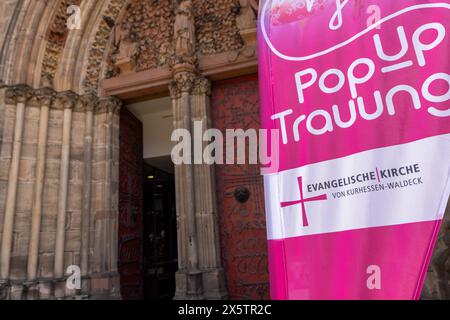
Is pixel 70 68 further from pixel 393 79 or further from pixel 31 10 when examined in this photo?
pixel 393 79

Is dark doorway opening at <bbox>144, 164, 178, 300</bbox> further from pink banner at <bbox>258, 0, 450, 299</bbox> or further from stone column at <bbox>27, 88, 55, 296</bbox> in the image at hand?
pink banner at <bbox>258, 0, 450, 299</bbox>

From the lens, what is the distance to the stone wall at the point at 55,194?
161 inches

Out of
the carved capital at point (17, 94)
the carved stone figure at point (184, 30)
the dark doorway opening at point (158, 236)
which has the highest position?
the carved stone figure at point (184, 30)

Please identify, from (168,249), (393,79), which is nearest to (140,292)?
(168,249)

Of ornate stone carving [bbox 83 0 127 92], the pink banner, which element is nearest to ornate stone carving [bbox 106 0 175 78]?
ornate stone carving [bbox 83 0 127 92]

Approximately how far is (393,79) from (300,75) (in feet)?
2.04

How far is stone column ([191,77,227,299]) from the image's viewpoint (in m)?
3.85

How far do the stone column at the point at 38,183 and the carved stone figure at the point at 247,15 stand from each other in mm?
2705

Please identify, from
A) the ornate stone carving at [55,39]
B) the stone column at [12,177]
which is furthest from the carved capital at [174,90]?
the stone column at [12,177]

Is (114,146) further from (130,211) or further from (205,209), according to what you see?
(205,209)

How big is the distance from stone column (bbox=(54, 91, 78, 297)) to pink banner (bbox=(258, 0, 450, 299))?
10.1ft

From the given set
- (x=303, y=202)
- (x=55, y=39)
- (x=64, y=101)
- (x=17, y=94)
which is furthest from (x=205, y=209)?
(x=55, y=39)

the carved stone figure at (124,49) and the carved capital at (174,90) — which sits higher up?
the carved stone figure at (124,49)

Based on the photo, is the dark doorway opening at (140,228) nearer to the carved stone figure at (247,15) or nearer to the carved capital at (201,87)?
the carved capital at (201,87)
